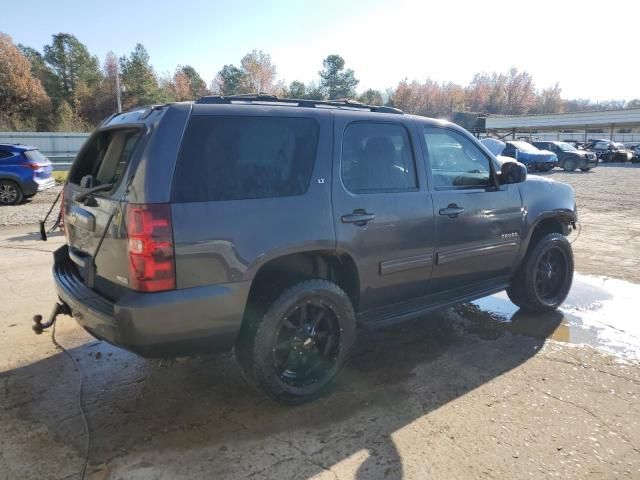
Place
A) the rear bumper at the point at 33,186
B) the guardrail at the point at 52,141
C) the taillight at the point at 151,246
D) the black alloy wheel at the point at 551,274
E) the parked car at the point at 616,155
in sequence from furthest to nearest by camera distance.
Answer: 1. the parked car at the point at 616,155
2. the guardrail at the point at 52,141
3. the rear bumper at the point at 33,186
4. the black alloy wheel at the point at 551,274
5. the taillight at the point at 151,246

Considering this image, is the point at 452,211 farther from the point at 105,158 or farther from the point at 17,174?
the point at 17,174

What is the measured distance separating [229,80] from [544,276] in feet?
282

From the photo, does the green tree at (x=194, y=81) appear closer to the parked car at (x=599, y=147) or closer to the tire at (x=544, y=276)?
the parked car at (x=599, y=147)

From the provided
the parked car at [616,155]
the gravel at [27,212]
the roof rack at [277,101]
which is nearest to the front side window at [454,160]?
the roof rack at [277,101]

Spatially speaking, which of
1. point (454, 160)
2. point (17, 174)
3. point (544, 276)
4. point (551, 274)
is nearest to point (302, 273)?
point (454, 160)

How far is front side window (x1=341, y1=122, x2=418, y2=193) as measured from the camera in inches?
133

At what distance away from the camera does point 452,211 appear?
3.84 metres

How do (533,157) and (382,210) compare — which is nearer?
(382,210)

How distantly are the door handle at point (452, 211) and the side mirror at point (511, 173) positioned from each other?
666mm

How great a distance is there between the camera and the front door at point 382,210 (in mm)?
3273

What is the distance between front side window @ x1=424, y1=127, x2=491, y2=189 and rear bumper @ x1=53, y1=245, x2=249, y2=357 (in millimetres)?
1981

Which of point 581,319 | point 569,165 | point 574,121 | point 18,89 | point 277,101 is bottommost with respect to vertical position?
point 581,319

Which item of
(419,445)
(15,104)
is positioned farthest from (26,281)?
(15,104)

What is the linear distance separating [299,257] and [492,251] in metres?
1.96
